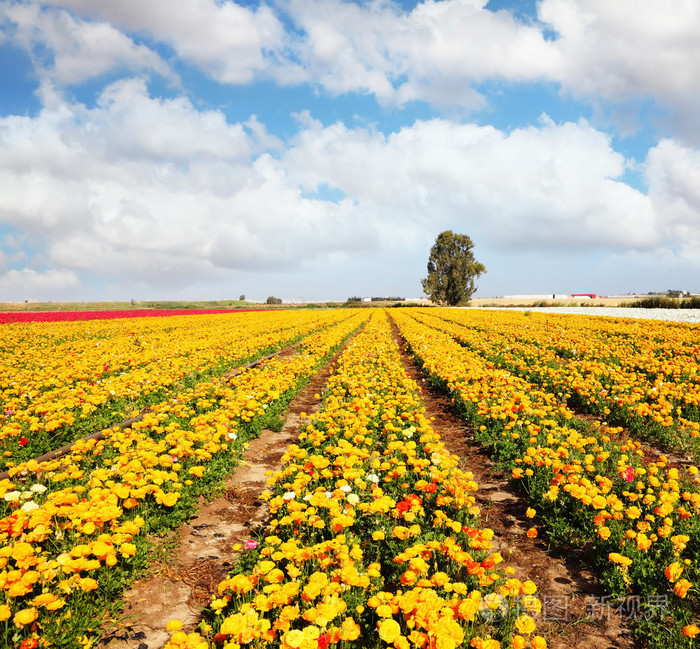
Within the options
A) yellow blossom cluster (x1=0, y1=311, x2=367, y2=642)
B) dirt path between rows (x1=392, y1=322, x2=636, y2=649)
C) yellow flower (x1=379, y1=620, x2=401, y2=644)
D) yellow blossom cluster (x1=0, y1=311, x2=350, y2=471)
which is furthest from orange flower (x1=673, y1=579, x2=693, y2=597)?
yellow blossom cluster (x1=0, y1=311, x2=350, y2=471)

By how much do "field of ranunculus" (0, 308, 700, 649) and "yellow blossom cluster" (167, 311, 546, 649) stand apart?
2cm

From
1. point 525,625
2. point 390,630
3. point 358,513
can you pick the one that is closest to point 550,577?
point 525,625

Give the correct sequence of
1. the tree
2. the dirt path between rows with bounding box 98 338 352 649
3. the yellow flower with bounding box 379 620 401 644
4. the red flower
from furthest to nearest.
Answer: the tree < the red flower < the dirt path between rows with bounding box 98 338 352 649 < the yellow flower with bounding box 379 620 401 644

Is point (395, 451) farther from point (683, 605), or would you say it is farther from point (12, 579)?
point (12, 579)

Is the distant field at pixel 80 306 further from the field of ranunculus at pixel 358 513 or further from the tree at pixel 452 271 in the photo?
the field of ranunculus at pixel 358 513

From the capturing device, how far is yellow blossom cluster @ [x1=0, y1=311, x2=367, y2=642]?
3.14 m

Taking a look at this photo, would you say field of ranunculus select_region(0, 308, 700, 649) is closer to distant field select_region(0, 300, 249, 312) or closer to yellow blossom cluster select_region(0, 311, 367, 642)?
yellow blossom cluster select_region(0, 311, 367, 642)

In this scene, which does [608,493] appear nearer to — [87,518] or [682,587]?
[682,587]

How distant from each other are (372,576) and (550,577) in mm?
1903

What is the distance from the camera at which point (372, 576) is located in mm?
3697

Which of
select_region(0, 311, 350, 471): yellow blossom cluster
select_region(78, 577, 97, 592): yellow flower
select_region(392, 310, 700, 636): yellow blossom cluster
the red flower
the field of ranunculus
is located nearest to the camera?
the field of ranunculus

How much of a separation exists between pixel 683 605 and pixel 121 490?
5.31m

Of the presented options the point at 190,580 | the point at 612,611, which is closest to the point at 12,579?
the point at 190,580

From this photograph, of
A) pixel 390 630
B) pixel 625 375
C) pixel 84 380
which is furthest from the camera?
pixel 84 380
